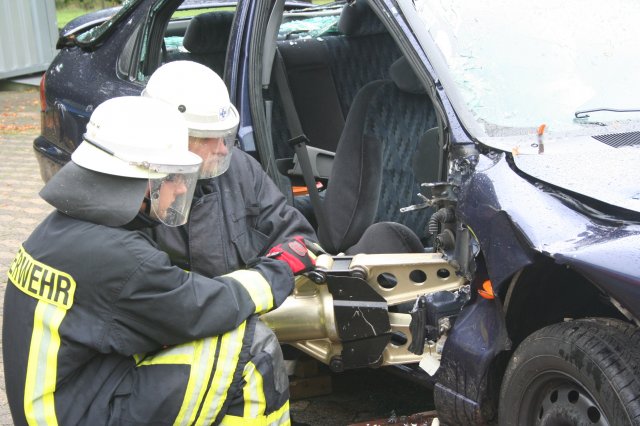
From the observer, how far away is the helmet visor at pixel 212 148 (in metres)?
2.82

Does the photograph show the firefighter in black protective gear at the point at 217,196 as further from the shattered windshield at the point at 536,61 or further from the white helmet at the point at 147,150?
the shattered windshield at the point at 536,61

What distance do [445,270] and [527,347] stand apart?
1.64 ft

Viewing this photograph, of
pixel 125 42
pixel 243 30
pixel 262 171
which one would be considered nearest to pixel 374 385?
pixel 262 171

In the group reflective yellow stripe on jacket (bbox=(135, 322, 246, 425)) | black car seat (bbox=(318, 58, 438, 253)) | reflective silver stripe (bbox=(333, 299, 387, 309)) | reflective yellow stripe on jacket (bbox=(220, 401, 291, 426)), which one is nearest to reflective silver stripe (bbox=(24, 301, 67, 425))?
reflective yellow stripe on jacket (bbox=(135, 322, 246, 425))

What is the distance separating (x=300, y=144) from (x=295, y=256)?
91cm

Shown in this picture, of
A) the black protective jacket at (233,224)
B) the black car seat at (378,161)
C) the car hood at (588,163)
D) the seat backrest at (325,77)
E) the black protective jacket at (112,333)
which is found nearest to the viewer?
the car hood at (588,163)

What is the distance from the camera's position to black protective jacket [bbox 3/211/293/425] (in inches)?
93.1

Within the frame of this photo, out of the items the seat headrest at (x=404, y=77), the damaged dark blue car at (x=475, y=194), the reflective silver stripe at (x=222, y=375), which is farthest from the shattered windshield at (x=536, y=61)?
the reflective silver stripe at (x=222, y=375)

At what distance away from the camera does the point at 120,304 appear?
237 centimetres

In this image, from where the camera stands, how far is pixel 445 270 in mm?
2779

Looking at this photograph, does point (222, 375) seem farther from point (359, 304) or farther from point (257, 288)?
point (359, 304)

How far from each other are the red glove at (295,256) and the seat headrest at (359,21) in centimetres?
152

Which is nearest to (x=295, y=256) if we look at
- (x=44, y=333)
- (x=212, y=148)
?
(x=212, y=148)

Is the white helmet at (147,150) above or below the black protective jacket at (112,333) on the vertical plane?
above
